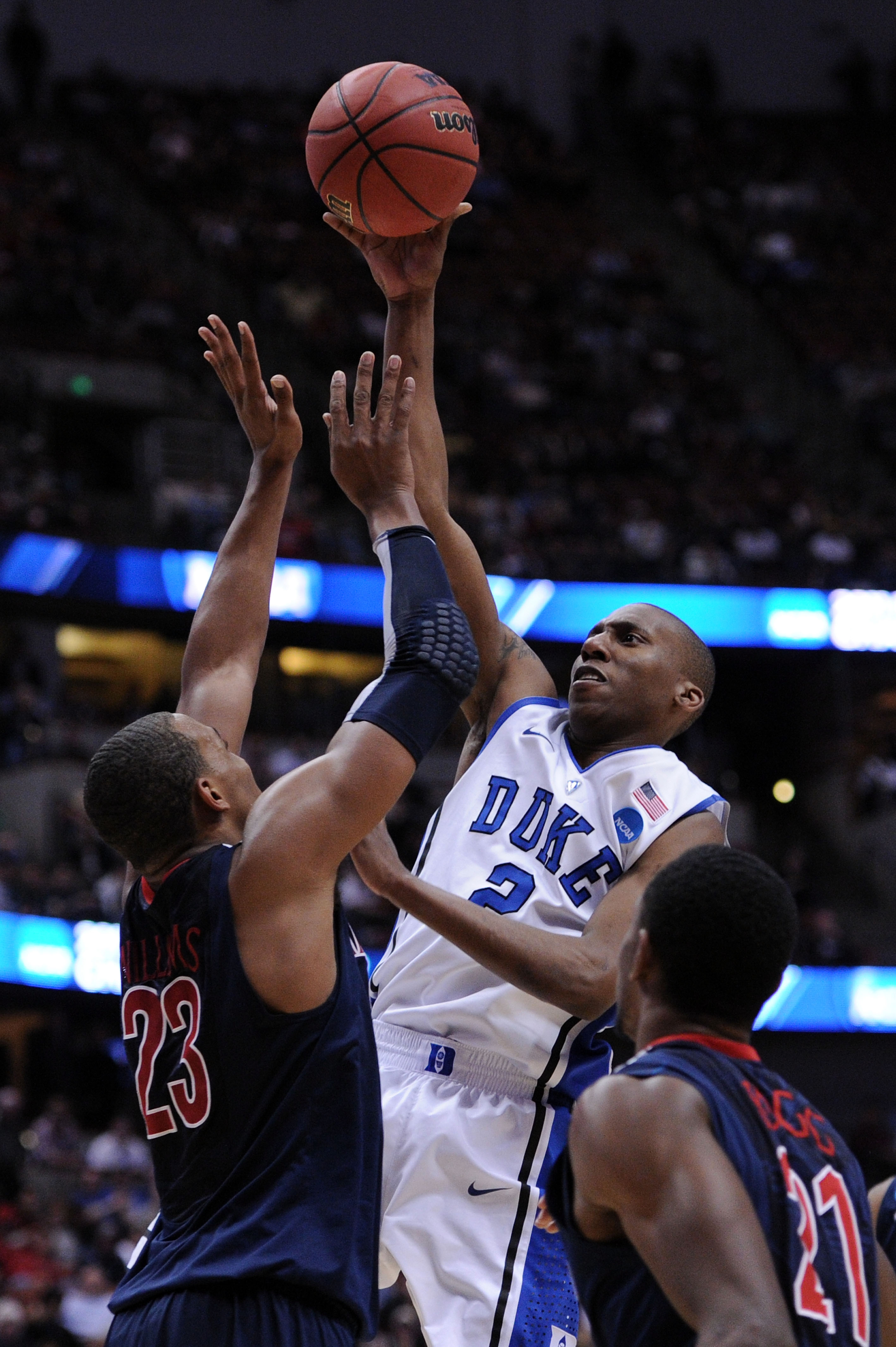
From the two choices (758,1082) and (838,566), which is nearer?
(758,1082)

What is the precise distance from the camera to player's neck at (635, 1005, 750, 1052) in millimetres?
2406

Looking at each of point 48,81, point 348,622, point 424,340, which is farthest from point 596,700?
point 48,81

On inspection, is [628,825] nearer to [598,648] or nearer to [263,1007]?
[598,648]

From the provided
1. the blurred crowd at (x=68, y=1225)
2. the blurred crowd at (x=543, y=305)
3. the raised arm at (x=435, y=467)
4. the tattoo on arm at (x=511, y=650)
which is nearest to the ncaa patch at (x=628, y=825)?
the raised arm at (x=435, y=467)

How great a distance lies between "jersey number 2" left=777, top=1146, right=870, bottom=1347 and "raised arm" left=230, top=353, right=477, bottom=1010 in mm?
868

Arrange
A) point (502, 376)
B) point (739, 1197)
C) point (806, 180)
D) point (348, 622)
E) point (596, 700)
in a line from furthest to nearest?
point (806, 180) < point (502, 376) < point (348, 622) < point (596, 700) < point (739, 1197)

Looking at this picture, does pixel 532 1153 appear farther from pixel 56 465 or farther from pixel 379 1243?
pixel 56 465

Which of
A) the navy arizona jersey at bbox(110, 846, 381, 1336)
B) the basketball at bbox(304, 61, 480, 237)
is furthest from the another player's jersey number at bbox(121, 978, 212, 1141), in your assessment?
the basketball at bbox(304, 61, 480, 237)

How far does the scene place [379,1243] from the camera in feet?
12.1

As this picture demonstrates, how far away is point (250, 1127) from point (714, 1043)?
2.84ft

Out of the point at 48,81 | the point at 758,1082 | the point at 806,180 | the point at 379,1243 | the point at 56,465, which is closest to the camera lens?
the point at 758,1082

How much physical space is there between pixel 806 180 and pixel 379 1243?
86.5 ft

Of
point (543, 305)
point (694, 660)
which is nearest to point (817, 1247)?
point (694, 660)

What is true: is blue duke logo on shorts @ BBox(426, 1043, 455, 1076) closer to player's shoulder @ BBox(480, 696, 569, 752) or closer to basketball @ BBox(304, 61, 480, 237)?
player's shoulder @ BBox(480, 696, 569, 752)
